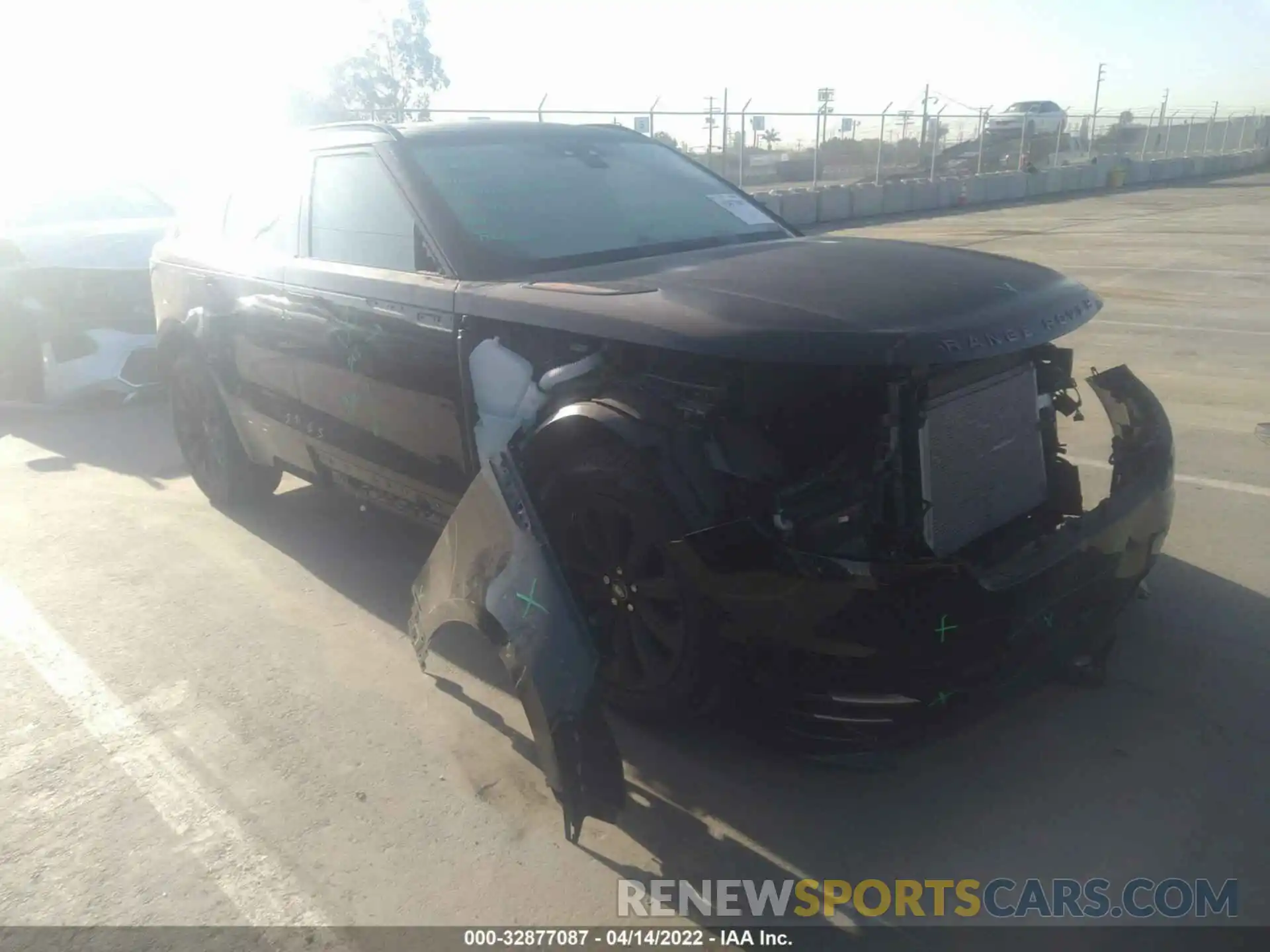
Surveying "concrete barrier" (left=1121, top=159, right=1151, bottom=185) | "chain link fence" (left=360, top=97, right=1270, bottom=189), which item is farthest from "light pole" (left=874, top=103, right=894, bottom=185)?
"concrete barrier" (left=1121, top=159, right=1151, bottom=185)

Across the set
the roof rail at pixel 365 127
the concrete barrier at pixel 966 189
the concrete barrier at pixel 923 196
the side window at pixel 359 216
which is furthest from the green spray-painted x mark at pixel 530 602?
the concrete barrier at pixel 923 196

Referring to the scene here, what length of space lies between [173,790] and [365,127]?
9.05 feet

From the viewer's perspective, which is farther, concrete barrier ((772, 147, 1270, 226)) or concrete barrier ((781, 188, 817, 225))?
concrete barrier ((772, 147, 1270, 226))

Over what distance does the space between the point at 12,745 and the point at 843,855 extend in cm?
280

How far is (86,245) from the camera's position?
28.9 ft

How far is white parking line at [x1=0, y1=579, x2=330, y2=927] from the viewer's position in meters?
2.70

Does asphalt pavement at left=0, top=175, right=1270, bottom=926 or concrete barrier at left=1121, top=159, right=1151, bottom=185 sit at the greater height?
concrete barrier at left=1121, top=159, right=1151, bottom=185

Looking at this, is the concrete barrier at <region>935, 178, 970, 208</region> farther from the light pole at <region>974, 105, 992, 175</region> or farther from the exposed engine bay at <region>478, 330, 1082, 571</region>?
the exposed engine bay at <region>478, 330, 1082, 571</region>

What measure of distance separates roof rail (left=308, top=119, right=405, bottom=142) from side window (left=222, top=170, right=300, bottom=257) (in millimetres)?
274

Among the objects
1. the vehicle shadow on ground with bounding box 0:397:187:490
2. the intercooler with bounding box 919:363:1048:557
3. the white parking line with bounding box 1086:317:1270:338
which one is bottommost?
the vehicle shadow on ground with bounding box 0:397:187:490

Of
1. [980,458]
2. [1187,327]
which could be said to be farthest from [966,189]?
[980,458]

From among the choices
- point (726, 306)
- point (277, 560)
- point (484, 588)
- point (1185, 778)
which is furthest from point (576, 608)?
point (277, 560)

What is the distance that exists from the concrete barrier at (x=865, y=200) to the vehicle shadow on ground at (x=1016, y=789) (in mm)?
21417

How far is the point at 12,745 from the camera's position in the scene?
3.48 metres
